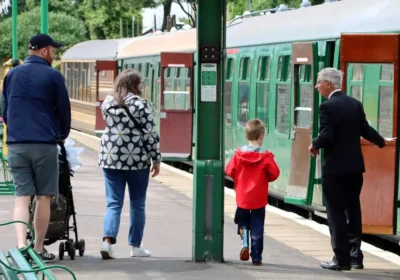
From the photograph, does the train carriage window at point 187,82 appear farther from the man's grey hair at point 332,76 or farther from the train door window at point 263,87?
the man's grey hair at point 332,76

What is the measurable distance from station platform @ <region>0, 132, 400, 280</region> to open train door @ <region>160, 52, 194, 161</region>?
6.32m

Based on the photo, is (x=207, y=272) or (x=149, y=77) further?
(x=149, y=77)

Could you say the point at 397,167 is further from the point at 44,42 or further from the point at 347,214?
the point at 44,42

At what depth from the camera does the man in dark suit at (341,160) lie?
10.2 m

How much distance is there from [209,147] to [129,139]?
643 millimetres

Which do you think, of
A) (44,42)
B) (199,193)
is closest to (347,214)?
(199,193)

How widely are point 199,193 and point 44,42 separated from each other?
1.62m

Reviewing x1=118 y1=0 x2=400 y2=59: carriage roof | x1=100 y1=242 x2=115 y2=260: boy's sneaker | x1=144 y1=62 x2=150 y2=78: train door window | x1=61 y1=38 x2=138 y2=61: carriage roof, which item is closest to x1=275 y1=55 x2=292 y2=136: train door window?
x1=118 y1=0 x2=400 y2=59: carriage roof

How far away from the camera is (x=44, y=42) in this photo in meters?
9.88

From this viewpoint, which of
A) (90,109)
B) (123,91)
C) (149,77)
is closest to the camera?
(123,91)

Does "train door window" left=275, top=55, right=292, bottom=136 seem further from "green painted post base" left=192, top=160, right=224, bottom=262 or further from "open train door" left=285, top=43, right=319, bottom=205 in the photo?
"green painted post base" left=192, top=160, right=224, bottom=262

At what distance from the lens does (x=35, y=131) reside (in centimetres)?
964

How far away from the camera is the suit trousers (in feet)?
33.8

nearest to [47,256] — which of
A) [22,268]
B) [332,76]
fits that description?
[332,76]
